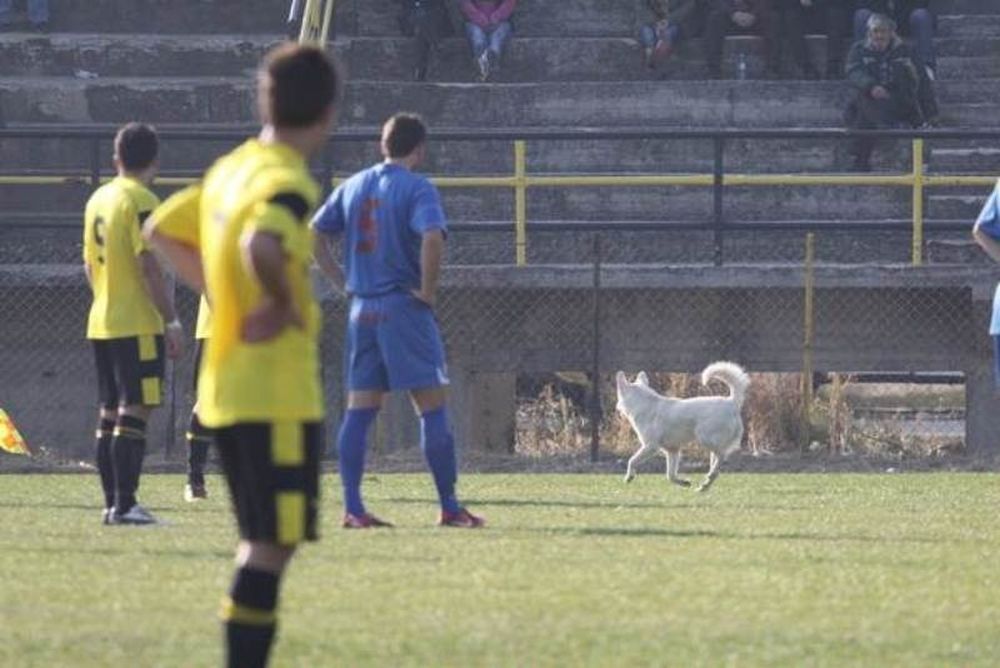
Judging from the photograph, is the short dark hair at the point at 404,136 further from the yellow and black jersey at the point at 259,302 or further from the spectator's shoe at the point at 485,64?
the spectator's shoe at the point at 485,64

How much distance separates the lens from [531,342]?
21609 millimetres

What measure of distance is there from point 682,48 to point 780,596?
16.4 metres

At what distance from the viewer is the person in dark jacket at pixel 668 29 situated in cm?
2511

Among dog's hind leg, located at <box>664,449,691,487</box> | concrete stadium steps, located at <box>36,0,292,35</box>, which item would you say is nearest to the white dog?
dog's hind leg, located at <box>664,449,691,487</box>

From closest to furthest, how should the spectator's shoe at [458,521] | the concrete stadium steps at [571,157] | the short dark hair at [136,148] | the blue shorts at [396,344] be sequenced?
the blue shorts at [396,344], the short dark hair at [136,148], the spectator's shoe at [458,521], the concrete stadium steps at [571,157]

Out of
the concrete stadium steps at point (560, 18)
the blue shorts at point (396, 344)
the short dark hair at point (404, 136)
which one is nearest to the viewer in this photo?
the short dark hair at point (404, 136)

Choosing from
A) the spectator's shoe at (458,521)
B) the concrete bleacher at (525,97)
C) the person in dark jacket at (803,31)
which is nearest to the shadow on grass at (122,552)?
the spectator's shoe at (458,521)

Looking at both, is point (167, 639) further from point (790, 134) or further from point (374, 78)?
point (374, 78)

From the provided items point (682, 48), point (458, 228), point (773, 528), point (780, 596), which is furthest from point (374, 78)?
point (780, 596)

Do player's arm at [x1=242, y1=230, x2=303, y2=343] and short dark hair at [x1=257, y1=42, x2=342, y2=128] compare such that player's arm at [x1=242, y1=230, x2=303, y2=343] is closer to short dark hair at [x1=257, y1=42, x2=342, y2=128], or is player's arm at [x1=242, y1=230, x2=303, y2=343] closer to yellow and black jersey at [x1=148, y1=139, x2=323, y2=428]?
yellow and black jersey at [x1=148, y1=139, x2=323, y2=428]

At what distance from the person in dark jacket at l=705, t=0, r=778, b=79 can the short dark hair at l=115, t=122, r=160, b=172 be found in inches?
519

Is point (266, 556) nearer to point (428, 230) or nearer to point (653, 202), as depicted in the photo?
point (428, 230)

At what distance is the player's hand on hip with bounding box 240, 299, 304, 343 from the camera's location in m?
6.78

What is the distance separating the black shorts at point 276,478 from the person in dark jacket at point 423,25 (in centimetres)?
1847
